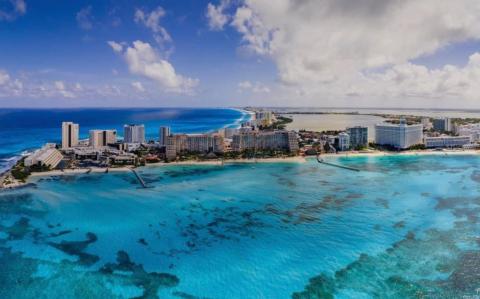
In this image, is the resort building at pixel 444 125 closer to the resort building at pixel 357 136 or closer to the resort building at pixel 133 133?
the resort building at pixel 357 136

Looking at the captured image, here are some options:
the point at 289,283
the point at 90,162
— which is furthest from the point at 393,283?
the point at 90,162

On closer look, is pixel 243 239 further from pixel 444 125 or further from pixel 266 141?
pixel 444 125

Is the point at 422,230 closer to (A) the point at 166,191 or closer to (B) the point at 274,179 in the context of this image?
(B) the point at 274,179

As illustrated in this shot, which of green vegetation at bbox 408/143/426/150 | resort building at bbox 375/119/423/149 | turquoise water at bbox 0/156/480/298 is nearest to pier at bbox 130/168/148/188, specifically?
turquoise water at bbox 0/156/480/298

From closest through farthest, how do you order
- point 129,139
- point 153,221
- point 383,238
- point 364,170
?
point 383,238 < point 153,221 < point 364,170 < point 129,139

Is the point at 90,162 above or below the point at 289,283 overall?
above

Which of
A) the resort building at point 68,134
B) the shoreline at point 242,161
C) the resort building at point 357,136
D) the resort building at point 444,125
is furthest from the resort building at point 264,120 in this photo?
the resort building at point 68,134
